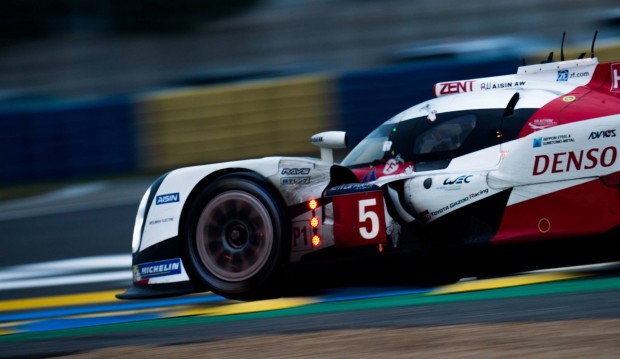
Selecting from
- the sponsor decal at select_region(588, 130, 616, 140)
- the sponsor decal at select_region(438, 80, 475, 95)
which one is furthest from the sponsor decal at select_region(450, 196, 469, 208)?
the sponsor decal at select_region(438, 80, 475, 95)

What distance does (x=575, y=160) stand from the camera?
5.71 m

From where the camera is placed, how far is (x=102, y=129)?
1405cm

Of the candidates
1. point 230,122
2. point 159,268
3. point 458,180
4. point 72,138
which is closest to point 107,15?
point 72,138

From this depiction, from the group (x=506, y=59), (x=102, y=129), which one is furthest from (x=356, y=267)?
(x=102, y=129)

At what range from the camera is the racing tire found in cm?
612

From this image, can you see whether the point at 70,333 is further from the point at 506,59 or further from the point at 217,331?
the point at 506,59

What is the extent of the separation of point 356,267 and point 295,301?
0.42 meters

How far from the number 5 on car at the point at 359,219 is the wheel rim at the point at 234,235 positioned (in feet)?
1.36

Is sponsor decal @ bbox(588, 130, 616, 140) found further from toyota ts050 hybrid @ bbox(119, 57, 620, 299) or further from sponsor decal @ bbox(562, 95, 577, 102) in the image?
sponsor decal @ bbox(562, 95, 577, 102)

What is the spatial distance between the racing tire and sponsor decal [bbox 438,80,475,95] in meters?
1.35

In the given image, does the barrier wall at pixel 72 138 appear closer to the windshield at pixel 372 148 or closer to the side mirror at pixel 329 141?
the windshield at pixel 372 148

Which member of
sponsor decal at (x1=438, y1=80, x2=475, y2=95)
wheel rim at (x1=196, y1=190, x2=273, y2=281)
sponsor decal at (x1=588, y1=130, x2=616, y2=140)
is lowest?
wheel rim at (x1=196, y1=190, x2=273, y2=281)

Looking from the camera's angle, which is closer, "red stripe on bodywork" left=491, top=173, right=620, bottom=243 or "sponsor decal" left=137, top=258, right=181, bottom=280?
"red stripe on bodywork" left=491, top=173, right=620, bottom=243

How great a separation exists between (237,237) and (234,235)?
0.02 meters
